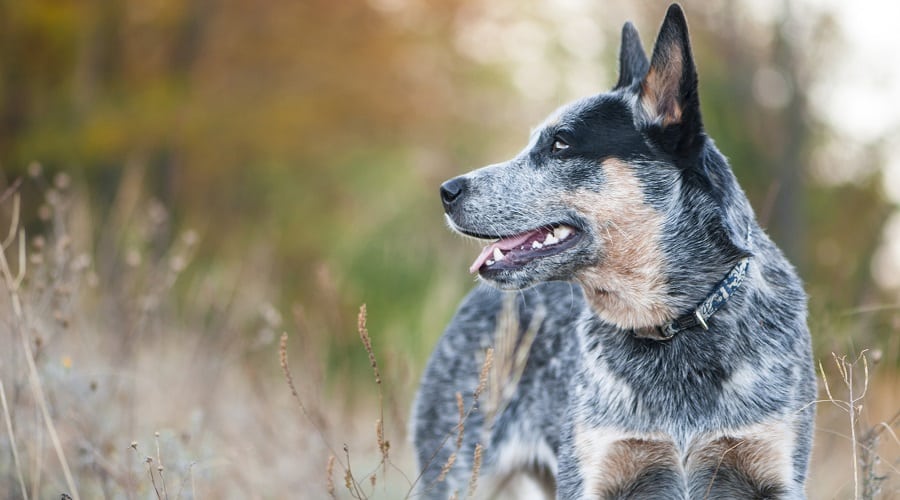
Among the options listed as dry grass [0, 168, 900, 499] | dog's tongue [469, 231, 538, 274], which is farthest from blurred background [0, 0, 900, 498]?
dog's tongue [469, 231, 538, 274]

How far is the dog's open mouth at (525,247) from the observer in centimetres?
333

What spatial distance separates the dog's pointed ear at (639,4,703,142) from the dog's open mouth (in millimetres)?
506

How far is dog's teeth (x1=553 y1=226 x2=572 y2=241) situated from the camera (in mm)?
3383

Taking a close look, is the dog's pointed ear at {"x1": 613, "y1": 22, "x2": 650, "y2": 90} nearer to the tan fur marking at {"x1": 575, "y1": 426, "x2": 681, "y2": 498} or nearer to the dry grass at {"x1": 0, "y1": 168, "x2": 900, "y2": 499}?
the dry grass at {"x1": 0, "y1": 168, "x2": 900, "y2": 499}

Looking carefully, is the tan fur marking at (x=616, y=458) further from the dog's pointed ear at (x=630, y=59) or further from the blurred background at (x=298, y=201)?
the dog's pointed ear at (x=630, y=59)

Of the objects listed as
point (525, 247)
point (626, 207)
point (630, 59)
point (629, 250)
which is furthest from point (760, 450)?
point (630, 59)

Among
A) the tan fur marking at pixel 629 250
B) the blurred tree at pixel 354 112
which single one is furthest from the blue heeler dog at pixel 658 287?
the blurred tree at pixel 354 112

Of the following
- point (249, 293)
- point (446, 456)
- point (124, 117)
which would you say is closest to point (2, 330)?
point (249, 293)

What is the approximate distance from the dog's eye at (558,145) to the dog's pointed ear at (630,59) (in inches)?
19.3

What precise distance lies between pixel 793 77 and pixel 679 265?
5.85 meters

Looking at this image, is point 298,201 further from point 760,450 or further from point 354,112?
point 760,450

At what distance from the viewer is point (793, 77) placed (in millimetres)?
8516

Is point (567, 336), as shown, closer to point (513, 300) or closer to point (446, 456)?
point (513, 300)

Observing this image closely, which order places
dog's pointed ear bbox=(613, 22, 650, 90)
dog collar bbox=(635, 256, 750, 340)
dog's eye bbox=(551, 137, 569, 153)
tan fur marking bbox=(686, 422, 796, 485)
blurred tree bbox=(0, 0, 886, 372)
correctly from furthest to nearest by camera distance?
blurred tree bbox=(0, 0, 886, 372)
dog's pointed ear bbox=(613, 22, 650, 90)
dog's eye bbox=(551, 137, 569, 153)
dog collar bbox=(635, 256, 750, 340)
tan fur marking bbox=(686, 422, 796, 485)
